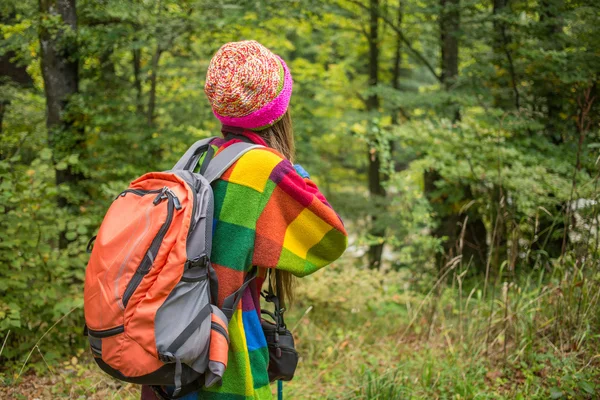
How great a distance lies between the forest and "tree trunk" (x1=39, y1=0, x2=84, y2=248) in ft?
0.04

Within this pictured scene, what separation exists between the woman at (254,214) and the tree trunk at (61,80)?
3450 millimetres

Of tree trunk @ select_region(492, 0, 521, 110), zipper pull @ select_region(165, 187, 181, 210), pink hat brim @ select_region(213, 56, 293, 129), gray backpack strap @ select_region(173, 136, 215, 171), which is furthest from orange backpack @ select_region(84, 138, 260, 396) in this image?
tree trunk @ select_region(492, 0, 521, 110)

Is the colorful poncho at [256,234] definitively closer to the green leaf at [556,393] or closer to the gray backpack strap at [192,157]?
the gray backpack strap at [192,157]

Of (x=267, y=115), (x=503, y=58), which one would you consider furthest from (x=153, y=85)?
(x=267, y=115)

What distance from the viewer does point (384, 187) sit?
554cm

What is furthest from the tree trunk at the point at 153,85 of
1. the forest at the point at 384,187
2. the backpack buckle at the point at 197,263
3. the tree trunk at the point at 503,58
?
the backpack buckle at the point at 197,263

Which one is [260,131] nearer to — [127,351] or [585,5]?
[127,351]

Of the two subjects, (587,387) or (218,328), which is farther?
(587,387)

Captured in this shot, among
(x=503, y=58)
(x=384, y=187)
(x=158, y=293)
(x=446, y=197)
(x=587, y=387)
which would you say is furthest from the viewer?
(x=446, y=197)

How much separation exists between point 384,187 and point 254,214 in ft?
13.4

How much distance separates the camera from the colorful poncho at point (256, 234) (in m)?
1.59

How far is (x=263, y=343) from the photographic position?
5.65 feet

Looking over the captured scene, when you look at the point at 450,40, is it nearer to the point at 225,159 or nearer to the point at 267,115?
the point at 267,115

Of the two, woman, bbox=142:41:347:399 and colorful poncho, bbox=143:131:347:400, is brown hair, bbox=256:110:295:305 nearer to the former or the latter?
woman, bbox=142:41:347:399
